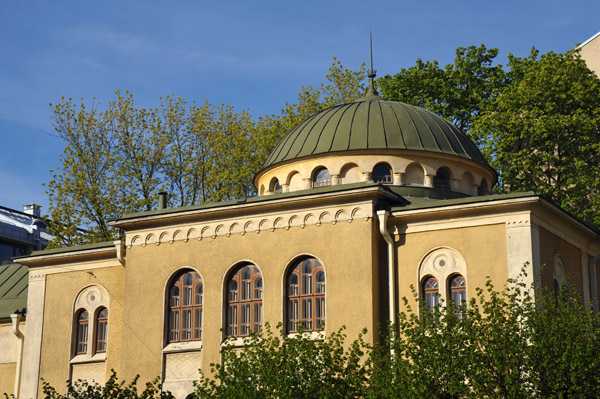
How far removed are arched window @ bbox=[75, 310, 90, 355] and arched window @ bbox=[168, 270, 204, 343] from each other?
3.40 m

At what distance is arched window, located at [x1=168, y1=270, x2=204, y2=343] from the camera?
89.8ft

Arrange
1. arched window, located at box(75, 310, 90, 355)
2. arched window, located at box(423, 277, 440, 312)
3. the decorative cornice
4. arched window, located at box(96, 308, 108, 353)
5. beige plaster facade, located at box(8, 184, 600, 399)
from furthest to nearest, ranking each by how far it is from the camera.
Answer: arched window, located at box(75, 310, 90, 355) < arched window, located at box(96, 308, 108, 353) < the decorative cornice < arched window, located at box(423, 277, 440, 312) < beige plaster facade, located at box(8, 184, 600, 399)

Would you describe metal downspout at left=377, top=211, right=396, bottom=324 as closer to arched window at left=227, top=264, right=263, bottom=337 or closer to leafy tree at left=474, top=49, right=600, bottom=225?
arched window at left=227, top=264, right=263, bottom=337

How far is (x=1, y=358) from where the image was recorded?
3231cm

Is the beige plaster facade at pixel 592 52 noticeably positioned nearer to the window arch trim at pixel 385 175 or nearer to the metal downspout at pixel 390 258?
the window arch trim at pixel 385 175

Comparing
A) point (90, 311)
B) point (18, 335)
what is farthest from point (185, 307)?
point (18, 335)

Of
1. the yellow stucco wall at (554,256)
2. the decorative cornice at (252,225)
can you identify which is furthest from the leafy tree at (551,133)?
the decorative cornice at (252,225)

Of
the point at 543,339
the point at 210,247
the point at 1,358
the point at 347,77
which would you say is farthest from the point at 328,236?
the point at 347,77

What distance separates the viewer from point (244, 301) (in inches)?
1056

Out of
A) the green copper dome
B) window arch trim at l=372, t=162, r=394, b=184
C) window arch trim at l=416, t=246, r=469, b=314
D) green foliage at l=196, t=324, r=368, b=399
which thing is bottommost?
green foliage at l=196, t=324, r=368, b=399

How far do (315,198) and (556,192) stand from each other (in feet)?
44.5

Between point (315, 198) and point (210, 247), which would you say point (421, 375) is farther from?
point (210, 247)

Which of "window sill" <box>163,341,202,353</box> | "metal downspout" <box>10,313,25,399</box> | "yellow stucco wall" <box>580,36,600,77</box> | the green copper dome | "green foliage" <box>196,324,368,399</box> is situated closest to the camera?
"green foliage" <box>196,324,368,399</box>

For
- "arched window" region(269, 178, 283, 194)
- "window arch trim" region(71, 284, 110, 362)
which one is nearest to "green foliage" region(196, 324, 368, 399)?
"window arch trim" region(71, 284, 110, 362)
